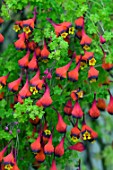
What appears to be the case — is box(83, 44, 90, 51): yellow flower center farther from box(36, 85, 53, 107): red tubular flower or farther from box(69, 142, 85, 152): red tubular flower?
box(69, 142, 85, 152): red tubular flower

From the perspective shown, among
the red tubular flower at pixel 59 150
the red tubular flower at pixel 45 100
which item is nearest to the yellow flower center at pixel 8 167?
the red tubular flower at pixel 59 150

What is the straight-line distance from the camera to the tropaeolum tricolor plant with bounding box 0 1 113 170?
13.4ft

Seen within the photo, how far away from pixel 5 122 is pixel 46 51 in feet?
2.20

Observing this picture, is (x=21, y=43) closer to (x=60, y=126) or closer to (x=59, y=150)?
(x=60, y=126)

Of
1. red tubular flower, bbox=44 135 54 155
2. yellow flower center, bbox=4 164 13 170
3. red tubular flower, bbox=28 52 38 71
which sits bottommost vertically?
yellow flower center, bbox=4 164 13 170

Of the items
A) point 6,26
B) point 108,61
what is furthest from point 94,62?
point 6,26

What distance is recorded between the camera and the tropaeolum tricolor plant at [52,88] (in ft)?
13.4

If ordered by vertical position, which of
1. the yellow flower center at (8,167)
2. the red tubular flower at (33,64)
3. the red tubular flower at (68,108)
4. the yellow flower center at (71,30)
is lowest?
the yellow flower center at (8,167)

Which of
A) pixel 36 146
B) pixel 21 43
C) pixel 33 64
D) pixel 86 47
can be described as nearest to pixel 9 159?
pixel 36 146

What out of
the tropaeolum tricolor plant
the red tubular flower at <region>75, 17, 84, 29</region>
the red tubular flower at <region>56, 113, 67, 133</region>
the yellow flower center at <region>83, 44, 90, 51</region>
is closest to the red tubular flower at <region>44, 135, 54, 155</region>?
the tropaeolum tricolor plant

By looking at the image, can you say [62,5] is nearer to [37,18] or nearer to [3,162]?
[37,18]

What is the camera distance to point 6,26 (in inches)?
266

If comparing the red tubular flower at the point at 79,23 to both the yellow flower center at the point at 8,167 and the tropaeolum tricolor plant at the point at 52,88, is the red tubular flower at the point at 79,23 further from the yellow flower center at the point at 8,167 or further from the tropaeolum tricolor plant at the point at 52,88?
the yellow flower center at the point at 8,167

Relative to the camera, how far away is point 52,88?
14.2ft
